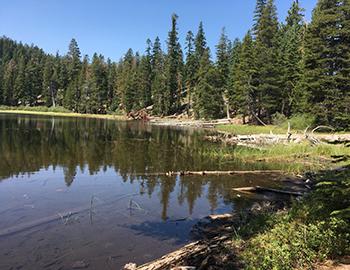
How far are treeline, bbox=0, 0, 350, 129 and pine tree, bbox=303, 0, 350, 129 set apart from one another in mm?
97

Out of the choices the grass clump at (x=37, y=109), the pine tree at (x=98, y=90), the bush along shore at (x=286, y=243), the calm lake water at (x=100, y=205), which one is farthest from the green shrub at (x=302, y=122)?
the grass clump at (x=37, y=109)

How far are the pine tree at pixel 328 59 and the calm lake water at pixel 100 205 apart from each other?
18.0m

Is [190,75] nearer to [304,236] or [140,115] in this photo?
[140,115]

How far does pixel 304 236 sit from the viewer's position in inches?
270

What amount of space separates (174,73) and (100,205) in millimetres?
80054

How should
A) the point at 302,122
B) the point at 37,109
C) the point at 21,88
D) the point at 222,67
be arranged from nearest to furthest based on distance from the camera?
the point at 302,122 < the point at 222,67 < the point at 37,109 < the point at 21,88

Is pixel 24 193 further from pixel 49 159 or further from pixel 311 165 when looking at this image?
pixel 311 165

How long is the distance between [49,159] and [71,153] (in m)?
2.99

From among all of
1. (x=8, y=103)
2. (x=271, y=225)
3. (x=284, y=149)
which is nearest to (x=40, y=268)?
(x=271, y=225)

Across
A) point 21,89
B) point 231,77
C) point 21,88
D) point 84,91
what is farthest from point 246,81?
point 21,88

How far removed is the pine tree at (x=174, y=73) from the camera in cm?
8581

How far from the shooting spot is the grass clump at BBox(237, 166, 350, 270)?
6.09 meters

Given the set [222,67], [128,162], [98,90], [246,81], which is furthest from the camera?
[98,90]

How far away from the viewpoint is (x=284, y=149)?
80.4 feet
